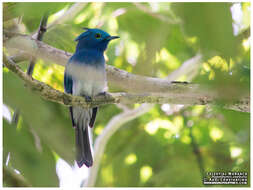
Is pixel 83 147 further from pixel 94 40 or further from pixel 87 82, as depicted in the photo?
pixel 94 40

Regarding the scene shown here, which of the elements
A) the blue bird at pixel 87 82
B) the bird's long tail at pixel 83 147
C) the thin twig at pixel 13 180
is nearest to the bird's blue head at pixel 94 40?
the blue bird at pixel 87 82

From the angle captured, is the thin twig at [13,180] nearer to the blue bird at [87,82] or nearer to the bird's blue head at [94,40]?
the blue bird at [87,82]

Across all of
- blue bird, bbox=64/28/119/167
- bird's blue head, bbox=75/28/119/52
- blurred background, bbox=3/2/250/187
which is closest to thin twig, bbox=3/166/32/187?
blurred background, bbox=3/2/250/187

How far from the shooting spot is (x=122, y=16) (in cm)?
290

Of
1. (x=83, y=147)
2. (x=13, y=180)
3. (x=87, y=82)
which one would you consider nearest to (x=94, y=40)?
(x=87, y=82)

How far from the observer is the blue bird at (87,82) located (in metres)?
3.33

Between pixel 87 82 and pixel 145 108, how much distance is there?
143 cm

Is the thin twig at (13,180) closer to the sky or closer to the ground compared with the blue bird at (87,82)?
closer to the ground

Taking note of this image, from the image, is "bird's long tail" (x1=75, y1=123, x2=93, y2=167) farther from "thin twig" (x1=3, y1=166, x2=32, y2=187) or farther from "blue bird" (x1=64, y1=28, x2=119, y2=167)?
"thin twig" (x1=3, y1=166, x2=32, y2=187)

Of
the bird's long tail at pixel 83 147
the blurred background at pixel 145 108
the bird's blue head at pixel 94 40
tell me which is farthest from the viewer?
the bird's blue head at pixel 94 40

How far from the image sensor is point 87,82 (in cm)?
354

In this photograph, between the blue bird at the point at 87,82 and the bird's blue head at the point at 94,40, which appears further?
the bird's blue head at the point at 94,40

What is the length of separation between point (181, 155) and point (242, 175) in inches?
81.5

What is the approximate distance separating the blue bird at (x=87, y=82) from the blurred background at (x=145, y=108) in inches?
7.6
